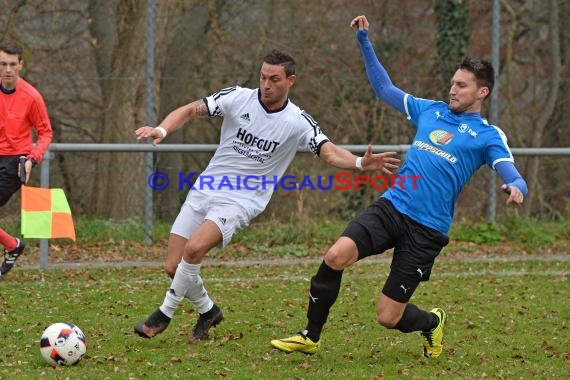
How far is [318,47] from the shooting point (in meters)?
13.6

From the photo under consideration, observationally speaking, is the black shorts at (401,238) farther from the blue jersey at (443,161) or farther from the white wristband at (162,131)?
the white wristband at (162,131)

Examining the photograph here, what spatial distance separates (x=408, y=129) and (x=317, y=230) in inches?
78.1

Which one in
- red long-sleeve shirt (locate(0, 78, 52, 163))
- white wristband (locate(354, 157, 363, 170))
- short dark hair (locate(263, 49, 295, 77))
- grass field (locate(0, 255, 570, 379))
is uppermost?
short dark hair (locate(263, 49, 295, 77))

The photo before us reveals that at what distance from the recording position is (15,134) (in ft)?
30.9

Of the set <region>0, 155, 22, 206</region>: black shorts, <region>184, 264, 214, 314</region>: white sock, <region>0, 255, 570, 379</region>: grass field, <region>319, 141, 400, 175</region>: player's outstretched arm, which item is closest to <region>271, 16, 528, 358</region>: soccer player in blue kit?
<region>319, 141, 400, 175</region>: player's outstretched arm

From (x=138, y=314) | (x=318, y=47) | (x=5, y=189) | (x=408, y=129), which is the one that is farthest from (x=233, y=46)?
(x=138, y=314)

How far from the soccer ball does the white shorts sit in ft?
4.03

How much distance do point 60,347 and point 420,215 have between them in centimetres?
242

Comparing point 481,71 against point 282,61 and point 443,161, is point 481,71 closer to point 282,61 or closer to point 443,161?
point 443,161

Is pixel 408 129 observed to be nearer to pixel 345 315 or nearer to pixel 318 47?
pixel 318 47

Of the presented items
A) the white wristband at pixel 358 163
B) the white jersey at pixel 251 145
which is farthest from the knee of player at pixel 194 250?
the white wristband at pixel 358 163

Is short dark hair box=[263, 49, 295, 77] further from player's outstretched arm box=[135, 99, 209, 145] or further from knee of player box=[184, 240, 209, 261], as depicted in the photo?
knee of player box=[184, 240, 209, 261]

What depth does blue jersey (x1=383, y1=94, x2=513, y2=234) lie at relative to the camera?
6543 millimetres

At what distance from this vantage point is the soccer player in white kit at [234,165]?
693cm
